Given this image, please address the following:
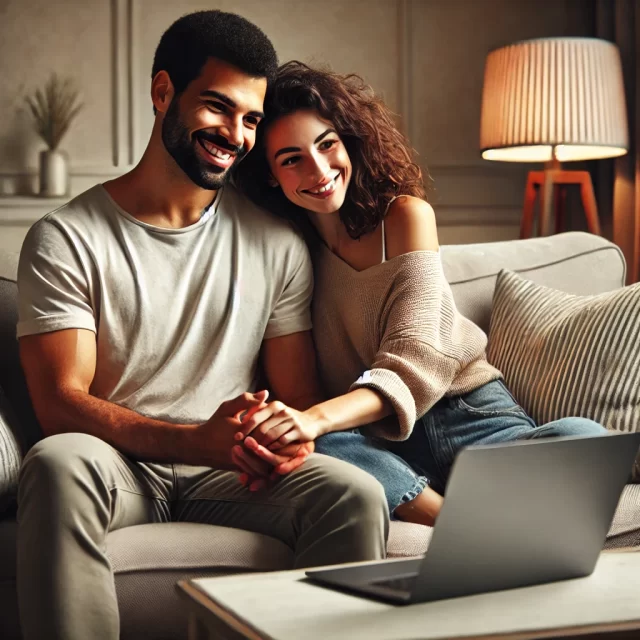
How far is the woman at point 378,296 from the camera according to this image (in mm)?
1688

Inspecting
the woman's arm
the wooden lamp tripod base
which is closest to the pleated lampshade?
the wooden lamp tripod base

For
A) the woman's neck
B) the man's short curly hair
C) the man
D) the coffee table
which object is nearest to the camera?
the coffee table

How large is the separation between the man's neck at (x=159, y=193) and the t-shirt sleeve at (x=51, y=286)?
0.15 meters

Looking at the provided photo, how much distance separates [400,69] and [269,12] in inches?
21.6

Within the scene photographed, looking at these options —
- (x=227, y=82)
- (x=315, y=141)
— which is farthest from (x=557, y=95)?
(x=227, y=82)

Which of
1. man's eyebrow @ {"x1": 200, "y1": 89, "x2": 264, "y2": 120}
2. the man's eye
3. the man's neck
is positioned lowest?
the man's neck

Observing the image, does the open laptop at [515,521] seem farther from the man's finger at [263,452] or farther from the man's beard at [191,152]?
the man's beard at [191,152]

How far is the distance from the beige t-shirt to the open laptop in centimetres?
75

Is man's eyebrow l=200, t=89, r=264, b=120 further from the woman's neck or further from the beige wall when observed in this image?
the beige wall

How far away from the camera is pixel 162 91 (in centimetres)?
184

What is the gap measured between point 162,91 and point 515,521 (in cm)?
119

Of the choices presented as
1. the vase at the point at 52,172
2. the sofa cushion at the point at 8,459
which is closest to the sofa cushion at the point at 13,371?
the sofa cushion at the point at 8,459

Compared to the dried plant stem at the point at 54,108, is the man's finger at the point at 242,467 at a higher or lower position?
lower

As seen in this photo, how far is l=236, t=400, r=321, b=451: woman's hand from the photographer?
1.49m
